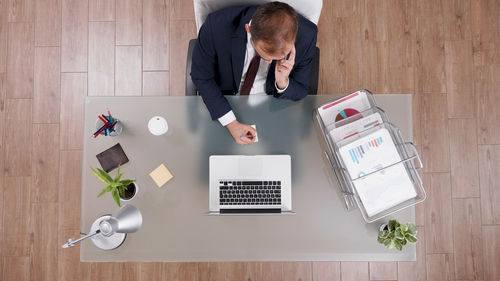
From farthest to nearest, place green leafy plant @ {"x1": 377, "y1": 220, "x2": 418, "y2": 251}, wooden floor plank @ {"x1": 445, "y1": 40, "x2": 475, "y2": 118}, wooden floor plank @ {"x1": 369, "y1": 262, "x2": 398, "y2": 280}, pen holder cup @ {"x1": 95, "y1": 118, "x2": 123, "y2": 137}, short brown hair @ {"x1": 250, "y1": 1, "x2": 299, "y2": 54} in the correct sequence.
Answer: wooden floor plank @ {"x1": 445, "y1": 40, "x2": 475, "y2": 118}
wooden floor plank @ {"x1": 369, "y1": 262, "x2": 398, "y2": 280}
pen holder cup @ {"x1": 95, "y1": 118, "x2": 123, "y2": 137}
green leafy plant @ {"x1": 377, "y1": 220, "x2": 418, "y2": 251}
short brown hair @ {"x1": 250, "y1": 1, "x2": 299, "y2": 54}

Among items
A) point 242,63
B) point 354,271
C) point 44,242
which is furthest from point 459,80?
point 44,242

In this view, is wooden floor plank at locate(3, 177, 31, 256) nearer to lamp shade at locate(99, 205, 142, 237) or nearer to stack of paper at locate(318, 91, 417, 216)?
lamp shade at locate(99, 205, 142, 237)

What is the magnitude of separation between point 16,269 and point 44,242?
25 centimetres

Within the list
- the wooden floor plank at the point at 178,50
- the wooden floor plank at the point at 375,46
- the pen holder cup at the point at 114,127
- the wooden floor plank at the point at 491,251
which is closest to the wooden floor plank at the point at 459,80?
the wooden floor plank at the point at 375,46

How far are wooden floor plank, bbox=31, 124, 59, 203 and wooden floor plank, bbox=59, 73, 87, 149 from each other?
6 cm

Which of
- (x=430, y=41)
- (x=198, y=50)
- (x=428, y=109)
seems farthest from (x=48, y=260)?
(x=430, y=41)

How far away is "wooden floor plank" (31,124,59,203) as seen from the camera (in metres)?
2.24

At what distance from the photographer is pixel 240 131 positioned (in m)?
1.43

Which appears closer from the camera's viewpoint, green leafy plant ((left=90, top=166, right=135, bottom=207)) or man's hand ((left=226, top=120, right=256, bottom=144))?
green leafy plant ((left=90, top=166, right=135, bottom=207))

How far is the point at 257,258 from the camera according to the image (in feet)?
4.64

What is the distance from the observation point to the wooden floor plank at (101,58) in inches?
91.0

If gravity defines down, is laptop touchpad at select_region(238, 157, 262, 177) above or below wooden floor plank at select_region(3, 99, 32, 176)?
below

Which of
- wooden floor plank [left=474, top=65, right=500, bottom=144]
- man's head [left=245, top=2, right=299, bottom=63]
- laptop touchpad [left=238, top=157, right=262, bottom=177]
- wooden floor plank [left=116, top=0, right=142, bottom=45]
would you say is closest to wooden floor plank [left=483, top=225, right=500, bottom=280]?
wooden floor plank [left=474, top=65, right=500, bottom=144]

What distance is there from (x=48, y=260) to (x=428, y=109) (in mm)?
2691
